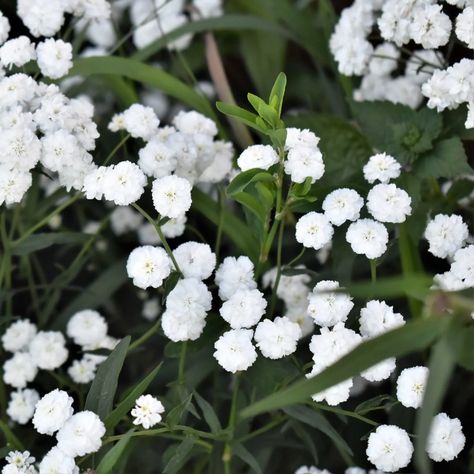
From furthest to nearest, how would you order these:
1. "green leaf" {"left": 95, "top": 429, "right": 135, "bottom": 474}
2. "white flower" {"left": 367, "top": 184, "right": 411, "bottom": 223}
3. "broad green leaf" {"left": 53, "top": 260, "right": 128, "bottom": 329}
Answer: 1. "broad green leaf" {"left": 53, "top": 260, "right": 128, "bottom": 329}
2. "white flower" {"left": 367, "top": 184, "right": 411, "bottom": 223}
3. "green leaf" {"left": 95, "top": 429, "right": 135, "bottom": 474}

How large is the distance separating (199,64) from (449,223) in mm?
644

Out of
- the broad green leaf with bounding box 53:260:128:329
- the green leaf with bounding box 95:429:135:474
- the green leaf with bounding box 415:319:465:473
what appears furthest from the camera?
the broad green leaf with bounding box 53:260:128:329

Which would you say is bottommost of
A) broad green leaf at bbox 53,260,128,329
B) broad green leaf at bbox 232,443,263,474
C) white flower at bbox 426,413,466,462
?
white flower at bbox 426,413,466,462

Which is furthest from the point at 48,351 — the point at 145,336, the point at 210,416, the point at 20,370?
the point at 210,416

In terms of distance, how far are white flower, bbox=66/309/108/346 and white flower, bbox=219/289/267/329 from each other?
0.24 m

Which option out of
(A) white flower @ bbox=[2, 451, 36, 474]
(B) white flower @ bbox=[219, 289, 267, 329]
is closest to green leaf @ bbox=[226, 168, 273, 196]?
(B) white flower @ bbox=[219, 289, 267, 329]

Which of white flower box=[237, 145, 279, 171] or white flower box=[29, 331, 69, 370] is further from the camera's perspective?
white flower box=[29, 331, 69, 370]

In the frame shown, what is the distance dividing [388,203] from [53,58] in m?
0.41

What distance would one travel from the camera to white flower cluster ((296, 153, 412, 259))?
853 mm

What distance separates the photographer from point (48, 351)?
3.26 feet

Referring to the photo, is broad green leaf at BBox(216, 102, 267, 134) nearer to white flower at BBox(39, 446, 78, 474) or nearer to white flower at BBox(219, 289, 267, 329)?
white flower at BBox(219, 289, 267, 329)

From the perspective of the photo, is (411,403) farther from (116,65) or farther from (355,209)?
(116,65)

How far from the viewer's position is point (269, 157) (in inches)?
32.2

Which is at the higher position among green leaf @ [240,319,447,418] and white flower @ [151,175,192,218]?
white flower @ [151,175,192,218]
